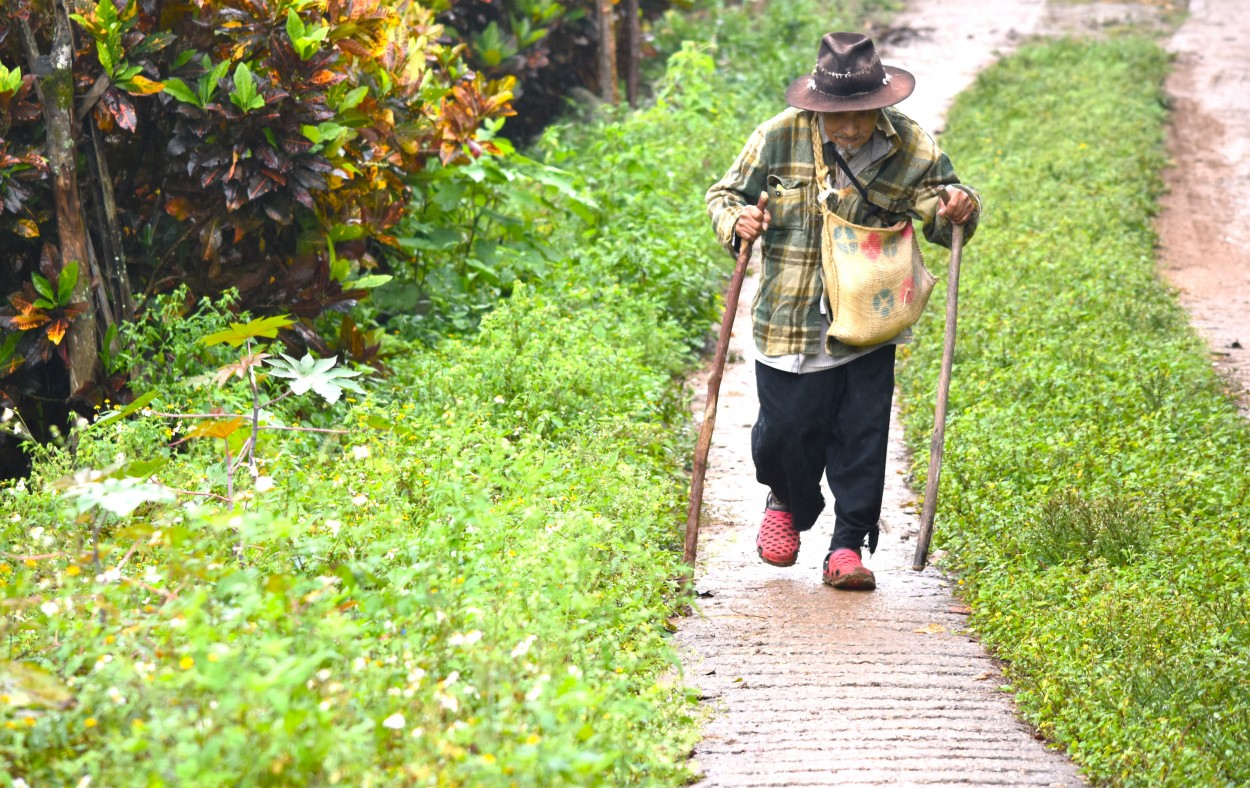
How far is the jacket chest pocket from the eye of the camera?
5180mm

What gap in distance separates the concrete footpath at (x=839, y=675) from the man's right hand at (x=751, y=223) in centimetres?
118

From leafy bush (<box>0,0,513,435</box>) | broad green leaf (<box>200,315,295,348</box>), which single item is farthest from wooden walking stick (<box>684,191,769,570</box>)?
leafy bush (<box>0,0,513,435</box>)

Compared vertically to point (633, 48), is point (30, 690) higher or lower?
higher

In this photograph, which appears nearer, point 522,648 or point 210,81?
point 522,648

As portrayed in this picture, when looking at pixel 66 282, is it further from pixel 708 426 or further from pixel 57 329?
pixel 708 426

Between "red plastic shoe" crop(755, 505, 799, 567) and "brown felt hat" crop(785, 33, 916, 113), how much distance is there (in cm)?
165

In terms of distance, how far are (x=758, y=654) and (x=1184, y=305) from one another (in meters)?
6.66

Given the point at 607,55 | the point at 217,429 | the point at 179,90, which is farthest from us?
the point at 607,55

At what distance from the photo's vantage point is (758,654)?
4.83 m

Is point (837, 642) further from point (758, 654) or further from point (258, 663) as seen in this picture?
point (258, 663)

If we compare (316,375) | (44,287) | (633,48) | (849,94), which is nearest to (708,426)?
(849,94)

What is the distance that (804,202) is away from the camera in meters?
5.18

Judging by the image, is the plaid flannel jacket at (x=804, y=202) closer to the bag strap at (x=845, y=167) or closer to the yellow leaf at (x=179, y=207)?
the bag strap at (x=845, y=167)

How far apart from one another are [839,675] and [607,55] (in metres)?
11.3
